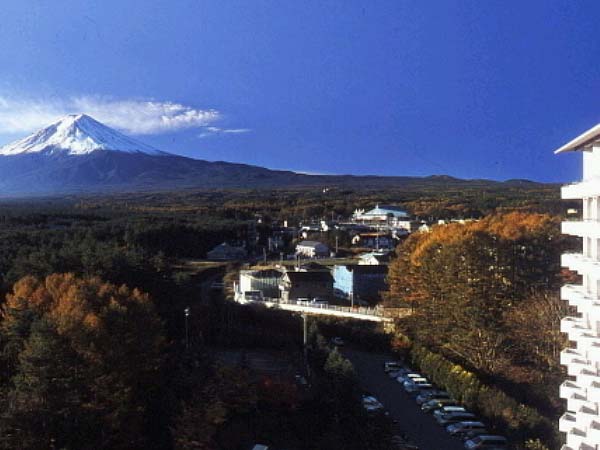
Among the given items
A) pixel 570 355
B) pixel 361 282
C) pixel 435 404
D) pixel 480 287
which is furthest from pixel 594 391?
pixel 361 282

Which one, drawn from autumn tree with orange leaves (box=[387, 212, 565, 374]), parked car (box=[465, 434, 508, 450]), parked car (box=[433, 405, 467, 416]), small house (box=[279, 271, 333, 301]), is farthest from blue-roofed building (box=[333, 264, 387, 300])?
parked car (box=[465, 434, 508, 450])

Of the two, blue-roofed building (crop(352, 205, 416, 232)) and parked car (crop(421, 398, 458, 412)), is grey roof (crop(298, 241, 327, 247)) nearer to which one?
blue-roofed building (crop(352, 205, 416, 232))

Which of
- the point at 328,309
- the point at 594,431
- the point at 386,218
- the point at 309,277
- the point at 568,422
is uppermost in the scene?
the point at 594,431

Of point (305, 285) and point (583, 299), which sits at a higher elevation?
point (583, 299)

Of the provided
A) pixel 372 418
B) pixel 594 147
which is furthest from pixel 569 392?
pixel 372 418

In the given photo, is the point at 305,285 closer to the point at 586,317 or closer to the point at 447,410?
the point at 447,410

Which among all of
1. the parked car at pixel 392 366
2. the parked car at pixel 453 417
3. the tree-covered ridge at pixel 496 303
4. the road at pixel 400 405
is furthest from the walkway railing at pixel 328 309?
the parked car at pixel 453 417

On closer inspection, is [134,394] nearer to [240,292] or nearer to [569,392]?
[569,392]
